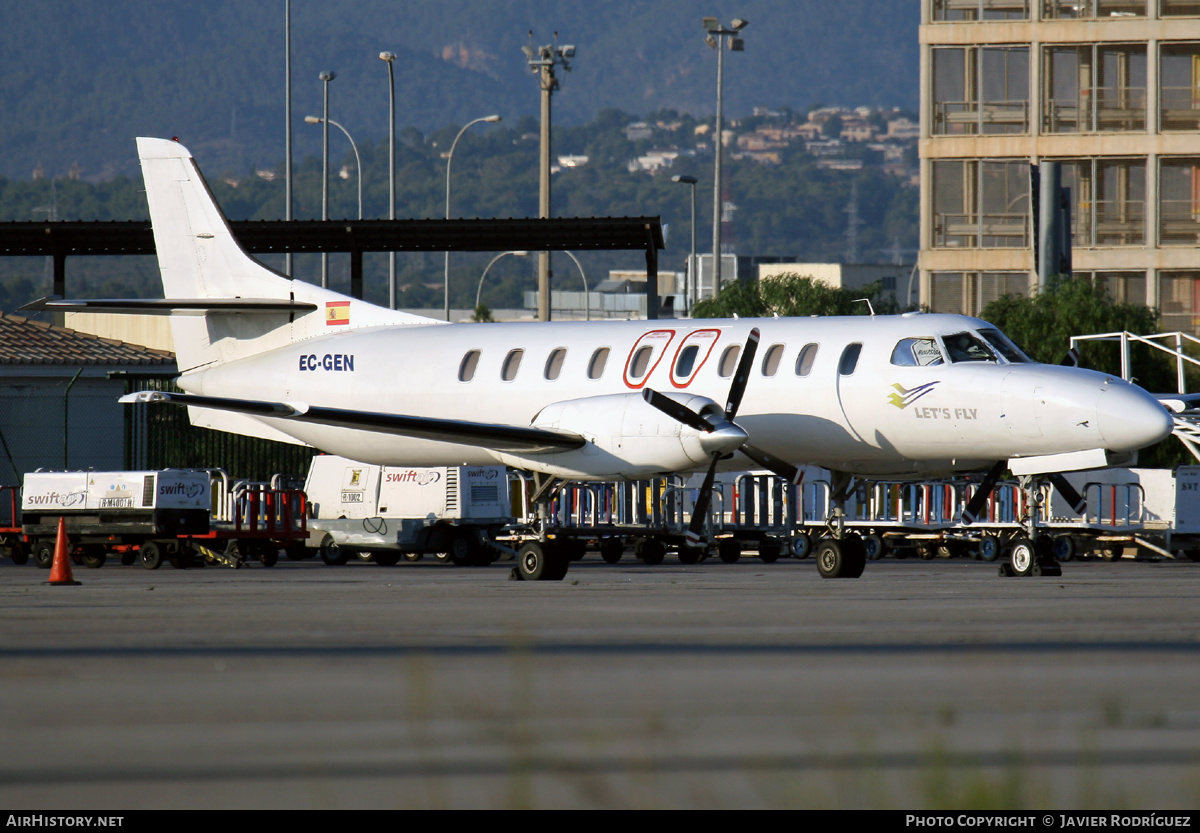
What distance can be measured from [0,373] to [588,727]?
33985 millimetres

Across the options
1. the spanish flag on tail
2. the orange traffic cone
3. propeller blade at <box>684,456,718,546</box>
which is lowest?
the orange traffic cone

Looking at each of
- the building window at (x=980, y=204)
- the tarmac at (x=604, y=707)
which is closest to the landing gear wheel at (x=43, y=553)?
the tarmac at (x=604, y=707)

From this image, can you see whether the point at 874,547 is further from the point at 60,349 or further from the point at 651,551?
the point at 60,349

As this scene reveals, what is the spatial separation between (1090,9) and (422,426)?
42.1 m

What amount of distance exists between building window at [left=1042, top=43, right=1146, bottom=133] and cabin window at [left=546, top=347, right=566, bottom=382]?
37.7m

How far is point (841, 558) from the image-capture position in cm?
1930

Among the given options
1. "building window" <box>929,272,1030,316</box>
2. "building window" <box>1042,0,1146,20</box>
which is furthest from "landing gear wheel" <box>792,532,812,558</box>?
"building window" <box>1042,0,1146,20</box>

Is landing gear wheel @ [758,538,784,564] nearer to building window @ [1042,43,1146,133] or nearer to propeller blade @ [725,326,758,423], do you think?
propeller blade @ [725,326,758,423]

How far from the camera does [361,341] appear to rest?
23.0m

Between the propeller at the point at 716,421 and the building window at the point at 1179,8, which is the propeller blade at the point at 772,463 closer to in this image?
the propeller at the point at 716,421

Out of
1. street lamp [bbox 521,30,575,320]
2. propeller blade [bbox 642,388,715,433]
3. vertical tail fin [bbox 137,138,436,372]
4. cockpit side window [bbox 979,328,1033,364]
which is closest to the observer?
propeller blade [bbox 642,388,715,433]

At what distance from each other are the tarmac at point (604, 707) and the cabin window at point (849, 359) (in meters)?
6.48

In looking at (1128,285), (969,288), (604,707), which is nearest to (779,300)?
(969,288)

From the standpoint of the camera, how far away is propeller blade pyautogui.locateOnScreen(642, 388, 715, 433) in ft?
59.2
